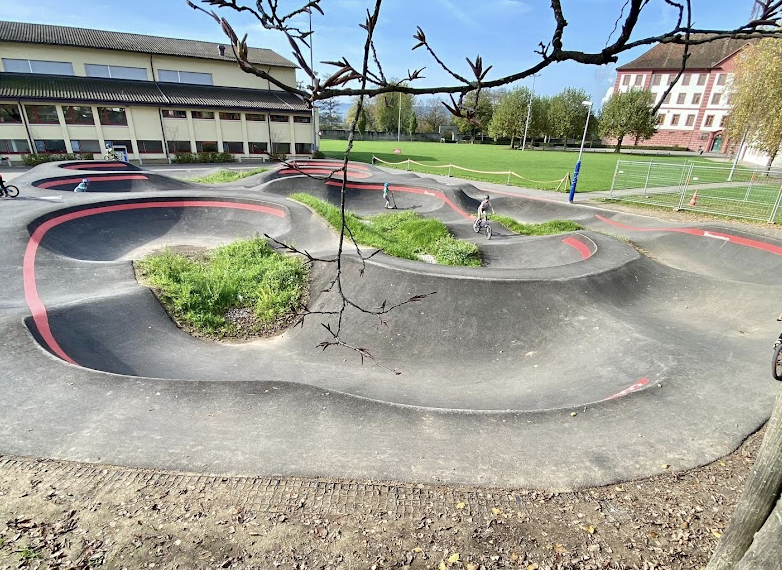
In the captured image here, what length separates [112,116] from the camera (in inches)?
1442

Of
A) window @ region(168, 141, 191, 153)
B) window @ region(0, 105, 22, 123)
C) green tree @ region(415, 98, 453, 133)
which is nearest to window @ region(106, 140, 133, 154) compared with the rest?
window @ region(168, 141, 191, 153)

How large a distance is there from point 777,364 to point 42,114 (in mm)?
47262

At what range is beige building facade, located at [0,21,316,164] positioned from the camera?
112ft

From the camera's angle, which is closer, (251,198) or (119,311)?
(119,311)

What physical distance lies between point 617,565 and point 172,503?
411 cm

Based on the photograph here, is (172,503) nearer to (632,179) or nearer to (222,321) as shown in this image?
(222,321)

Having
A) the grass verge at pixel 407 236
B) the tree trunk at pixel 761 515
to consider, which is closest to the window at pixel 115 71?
the grass verge at pixel 407 236

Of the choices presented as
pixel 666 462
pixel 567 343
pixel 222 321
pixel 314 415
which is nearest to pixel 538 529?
pixel 666 462

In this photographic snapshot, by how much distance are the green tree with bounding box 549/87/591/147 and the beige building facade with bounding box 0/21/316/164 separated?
51.9 metres

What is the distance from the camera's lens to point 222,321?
10.1 m

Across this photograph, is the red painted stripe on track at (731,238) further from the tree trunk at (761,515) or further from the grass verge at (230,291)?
the grass verge at (230,291)

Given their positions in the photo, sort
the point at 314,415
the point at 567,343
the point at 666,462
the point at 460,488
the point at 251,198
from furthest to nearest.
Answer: the point at 251,198 < the point at 567,343 < the point at 314,415 < the point at 666,462 < the point at 460,488

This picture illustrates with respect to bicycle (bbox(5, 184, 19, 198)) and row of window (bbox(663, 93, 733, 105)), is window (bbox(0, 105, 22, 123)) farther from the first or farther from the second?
row of window (bbox(663, 93, 733, 105))

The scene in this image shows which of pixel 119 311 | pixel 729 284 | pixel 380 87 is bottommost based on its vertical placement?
pixel 119 311
